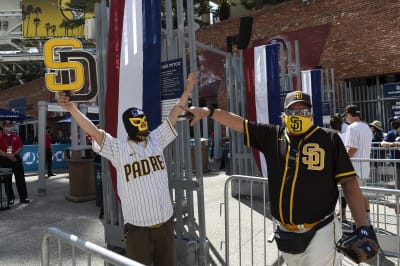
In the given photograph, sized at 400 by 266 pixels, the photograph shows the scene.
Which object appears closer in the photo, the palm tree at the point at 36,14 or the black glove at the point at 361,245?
the black glove at the point at 361,245

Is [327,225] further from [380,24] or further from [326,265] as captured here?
[380,24]

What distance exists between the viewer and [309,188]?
2.88 metres

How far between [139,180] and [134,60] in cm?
220

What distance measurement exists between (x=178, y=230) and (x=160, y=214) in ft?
6.32

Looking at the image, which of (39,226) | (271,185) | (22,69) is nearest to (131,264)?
(271,185)

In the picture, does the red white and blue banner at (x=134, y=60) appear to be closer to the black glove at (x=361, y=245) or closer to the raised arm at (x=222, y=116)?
the raised arm at (x=222, y=116)

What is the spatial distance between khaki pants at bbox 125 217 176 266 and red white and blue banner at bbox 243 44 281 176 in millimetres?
4493

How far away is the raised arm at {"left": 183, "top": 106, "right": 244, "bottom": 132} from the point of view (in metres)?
3.38

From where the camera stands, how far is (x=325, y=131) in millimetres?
2988

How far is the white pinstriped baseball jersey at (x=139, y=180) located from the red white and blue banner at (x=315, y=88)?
602 cm

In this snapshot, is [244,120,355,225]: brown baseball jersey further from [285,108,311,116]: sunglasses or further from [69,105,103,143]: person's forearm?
[69,105,103,143]: person's forearm

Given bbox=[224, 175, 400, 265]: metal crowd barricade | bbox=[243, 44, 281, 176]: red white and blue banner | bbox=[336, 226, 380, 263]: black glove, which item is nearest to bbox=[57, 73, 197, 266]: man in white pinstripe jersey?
bbox=[224, 175, 400, 265]: metal crowd barricade

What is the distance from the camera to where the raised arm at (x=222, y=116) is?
3.38 meters

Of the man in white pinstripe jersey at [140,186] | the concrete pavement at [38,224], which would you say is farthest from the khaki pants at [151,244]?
the concrete pavement at [38,224]
